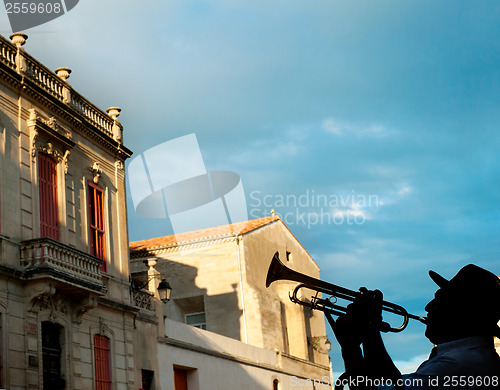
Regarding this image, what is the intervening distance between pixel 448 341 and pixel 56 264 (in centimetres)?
1534

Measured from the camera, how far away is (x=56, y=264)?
56.2ft

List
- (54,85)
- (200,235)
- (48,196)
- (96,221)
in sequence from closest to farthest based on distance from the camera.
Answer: (48,196)
(54,85)
(96,221)
(200,235)

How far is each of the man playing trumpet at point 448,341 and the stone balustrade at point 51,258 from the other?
14.3 metres

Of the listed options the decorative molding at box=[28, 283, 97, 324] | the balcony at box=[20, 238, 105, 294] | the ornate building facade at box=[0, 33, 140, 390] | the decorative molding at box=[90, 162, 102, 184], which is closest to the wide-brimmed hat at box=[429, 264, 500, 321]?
Answer: the ornate building facade at box=[0, 33, 140, 390]

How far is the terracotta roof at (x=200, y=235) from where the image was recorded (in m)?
33.2

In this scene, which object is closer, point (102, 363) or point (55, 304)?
point (55, 304)

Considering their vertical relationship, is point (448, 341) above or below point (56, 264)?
below

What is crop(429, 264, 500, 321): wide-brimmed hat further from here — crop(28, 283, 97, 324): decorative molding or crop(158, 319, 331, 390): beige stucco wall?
crop(158, 319, 331, 390): beige stucco wall

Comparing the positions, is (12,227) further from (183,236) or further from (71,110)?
(183,236)

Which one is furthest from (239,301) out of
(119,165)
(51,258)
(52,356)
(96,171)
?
(51,258)

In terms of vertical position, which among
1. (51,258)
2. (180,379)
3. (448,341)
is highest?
(51,258)

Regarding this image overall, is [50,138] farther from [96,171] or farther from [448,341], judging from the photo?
[448,341]

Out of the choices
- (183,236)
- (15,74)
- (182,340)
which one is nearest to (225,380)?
(182,340)

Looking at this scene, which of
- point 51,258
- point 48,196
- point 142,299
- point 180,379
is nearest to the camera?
point 51,258
